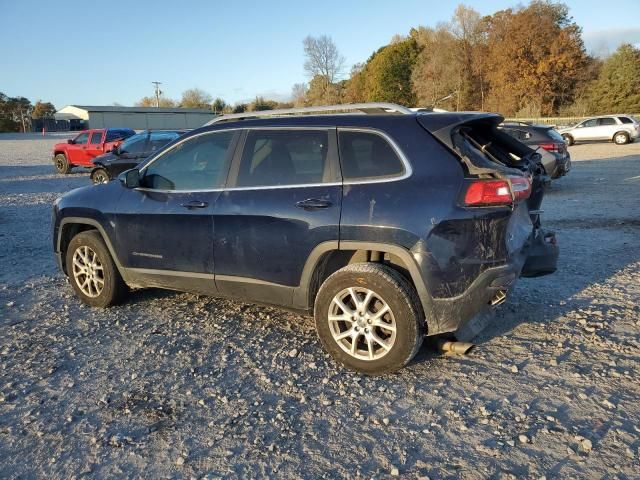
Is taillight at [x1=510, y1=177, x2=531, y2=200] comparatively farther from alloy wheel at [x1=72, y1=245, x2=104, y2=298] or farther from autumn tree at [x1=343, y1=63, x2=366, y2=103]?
autumn tree at [x1=343, y1=63, x2=366, y2=103]

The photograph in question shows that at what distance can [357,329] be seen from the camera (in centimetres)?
374

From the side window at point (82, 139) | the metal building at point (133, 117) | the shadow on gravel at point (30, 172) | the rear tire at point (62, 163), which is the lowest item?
the shadow on gravel at point (30, 172)

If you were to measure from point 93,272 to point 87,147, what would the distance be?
17075mm

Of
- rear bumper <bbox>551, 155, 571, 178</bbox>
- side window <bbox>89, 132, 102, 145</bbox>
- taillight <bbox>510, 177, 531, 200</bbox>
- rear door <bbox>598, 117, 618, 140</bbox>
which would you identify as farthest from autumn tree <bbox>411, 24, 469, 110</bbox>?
taillight <bbox>510, 177, 531, 200</bbox>

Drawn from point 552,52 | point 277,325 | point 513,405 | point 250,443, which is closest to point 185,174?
point 277,325

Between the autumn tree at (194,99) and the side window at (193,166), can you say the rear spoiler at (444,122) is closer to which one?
the side window at (193,166)

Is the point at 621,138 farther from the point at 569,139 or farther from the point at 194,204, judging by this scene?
the point at 194,204

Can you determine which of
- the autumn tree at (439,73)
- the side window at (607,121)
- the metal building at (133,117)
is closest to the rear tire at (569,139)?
the side window at (607,121)

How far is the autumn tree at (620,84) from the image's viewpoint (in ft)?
157

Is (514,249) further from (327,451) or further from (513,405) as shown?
(327,451)

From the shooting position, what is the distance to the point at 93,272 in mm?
5152

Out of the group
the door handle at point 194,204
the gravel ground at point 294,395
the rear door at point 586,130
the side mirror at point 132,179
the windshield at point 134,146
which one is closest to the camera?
the gravel ground at point 294,395

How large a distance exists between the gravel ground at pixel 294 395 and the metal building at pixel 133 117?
252ft

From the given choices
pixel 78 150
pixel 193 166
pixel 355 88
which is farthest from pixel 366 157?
pixel 355 88
